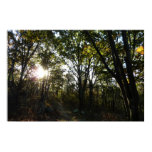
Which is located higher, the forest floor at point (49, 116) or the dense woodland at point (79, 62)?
the dense woodland at point (79, 62)

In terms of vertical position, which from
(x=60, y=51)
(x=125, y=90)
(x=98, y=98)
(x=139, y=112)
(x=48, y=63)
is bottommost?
(x=98, y=98)

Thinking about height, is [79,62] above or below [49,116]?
above

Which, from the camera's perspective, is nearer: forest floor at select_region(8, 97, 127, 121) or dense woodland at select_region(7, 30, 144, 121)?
dense woodland at select_region(7, 30, 144, 121)

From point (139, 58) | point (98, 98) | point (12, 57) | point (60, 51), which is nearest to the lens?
point (139, 58)

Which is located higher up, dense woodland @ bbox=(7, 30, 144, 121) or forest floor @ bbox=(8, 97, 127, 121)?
dense woodland @ bbox=(7, 30, 144, 121)

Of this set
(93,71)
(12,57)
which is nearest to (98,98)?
(93,71)

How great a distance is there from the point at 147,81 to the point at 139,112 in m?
1.20

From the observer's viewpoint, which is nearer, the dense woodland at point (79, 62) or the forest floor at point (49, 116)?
the dense woodland at point (79, 62)

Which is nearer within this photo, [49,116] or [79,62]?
[49,116]
